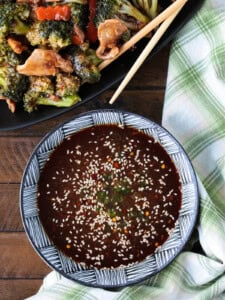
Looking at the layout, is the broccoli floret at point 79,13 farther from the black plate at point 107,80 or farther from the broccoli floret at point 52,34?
the black plate at point 107,80

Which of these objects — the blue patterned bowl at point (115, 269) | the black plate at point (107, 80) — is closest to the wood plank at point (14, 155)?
the blue patterned bowl at point (115, 269)

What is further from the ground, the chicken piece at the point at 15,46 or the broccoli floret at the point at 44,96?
the chicken piece at the point at 15,46

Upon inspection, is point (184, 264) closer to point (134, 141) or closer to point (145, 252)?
point (145, 252)

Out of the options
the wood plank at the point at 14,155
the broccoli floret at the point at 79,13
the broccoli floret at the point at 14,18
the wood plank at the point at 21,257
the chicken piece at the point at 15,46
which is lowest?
the wood plank at the point at 21,257

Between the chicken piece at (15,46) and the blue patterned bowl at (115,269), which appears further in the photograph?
the blue patterned bowl at (115,269)

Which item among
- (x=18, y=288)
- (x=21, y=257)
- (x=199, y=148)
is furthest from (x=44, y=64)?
(x=18, y=288)

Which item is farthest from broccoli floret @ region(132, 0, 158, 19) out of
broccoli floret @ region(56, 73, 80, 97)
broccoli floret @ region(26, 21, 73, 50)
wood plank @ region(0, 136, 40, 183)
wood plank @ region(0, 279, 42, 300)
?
wood plank @ region(0, 279, 42, 300)

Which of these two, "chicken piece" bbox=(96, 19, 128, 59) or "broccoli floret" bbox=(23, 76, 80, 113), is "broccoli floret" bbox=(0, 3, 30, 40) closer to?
"broccoli floret" bbox=(23, 76, 80, 113)
